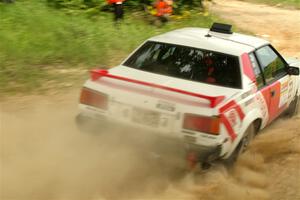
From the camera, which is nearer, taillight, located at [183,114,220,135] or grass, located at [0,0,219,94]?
taillight, located at [183,114,220,135]

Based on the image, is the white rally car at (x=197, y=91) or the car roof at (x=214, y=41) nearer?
the white rally car at (x=197, y=91)

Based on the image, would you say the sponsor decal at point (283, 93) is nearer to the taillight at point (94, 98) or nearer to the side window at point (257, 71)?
the side window at point (257, 71)

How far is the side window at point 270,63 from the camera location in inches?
228

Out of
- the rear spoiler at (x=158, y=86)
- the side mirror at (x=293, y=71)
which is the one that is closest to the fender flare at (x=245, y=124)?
the rear spoiler at (x=158, y=86)

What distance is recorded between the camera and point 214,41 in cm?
570

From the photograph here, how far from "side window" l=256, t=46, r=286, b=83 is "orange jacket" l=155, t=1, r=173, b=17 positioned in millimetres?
7092

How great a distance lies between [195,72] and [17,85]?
3448 mm

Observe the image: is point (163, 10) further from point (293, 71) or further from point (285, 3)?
point (285, 3)

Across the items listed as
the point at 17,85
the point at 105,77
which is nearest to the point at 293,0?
the point at 17,85

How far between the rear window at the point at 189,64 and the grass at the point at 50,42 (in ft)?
8.76

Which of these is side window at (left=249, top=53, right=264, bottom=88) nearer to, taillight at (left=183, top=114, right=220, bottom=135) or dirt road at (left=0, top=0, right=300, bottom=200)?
dirt road at (left=0, top=0, right=300, bottom=200)

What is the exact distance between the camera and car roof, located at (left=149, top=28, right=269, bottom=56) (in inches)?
217

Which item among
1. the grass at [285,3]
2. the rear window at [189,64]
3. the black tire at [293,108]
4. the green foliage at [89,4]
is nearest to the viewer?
the rear window at [189,64]

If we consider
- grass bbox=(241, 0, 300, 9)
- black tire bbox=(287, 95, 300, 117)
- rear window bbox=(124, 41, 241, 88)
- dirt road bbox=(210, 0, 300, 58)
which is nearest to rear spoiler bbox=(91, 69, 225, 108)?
rear window bbox=(124, 41, 241, 88)
